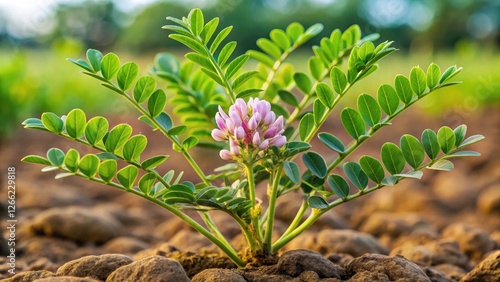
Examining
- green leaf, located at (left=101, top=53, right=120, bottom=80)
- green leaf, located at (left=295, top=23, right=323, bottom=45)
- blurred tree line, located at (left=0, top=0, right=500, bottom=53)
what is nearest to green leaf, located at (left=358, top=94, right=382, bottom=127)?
green leaf, located at (left=295, top=23, right=323, bottom=45)

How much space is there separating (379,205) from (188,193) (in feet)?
6.99

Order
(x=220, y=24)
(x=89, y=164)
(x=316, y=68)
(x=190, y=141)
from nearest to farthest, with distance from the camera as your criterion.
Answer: (x=89, y=164), (x=190, y=141), (x=316, y=68), (x=220, y=24)

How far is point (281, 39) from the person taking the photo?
1.99 metres

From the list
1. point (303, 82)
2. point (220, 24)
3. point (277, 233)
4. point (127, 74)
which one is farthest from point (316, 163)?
point (220, 24)

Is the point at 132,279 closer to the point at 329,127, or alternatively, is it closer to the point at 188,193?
the point at 188,193

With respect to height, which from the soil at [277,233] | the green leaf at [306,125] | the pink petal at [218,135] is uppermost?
the pink petal at [218,135]

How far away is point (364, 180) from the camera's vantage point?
1.58 metres

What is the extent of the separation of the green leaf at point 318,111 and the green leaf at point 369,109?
0.28ft

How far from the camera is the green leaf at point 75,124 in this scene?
1.51 metres

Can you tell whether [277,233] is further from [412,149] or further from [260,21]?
[260,21]

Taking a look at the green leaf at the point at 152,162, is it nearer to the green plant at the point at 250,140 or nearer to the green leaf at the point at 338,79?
the green plant at the point at 250,140

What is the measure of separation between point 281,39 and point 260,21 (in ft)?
43.1

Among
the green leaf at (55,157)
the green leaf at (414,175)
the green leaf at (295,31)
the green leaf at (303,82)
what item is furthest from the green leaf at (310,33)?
the green leaf at (55,157)

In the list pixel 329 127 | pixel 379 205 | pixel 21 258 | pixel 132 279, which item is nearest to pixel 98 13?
pixel 329 127
